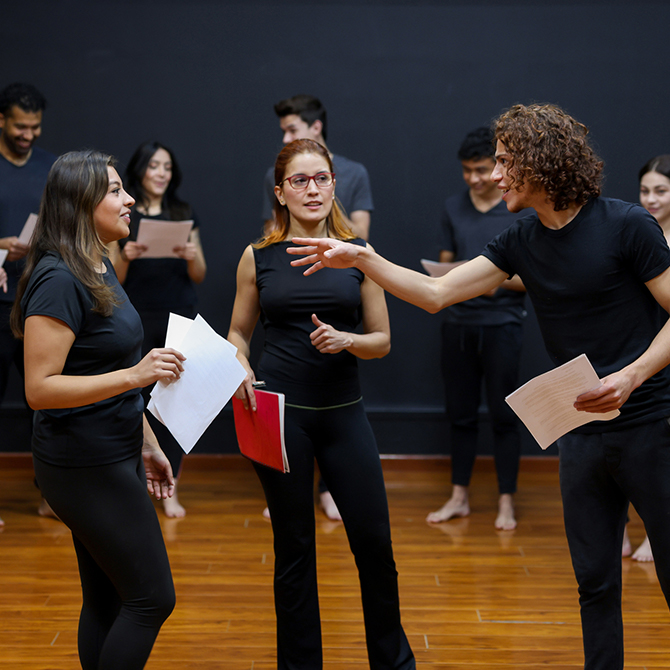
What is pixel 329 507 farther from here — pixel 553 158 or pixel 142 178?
pixel 553 158

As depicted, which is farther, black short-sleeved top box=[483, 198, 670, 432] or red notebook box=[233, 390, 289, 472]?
red notebook box=[233, 390, 289, 472]

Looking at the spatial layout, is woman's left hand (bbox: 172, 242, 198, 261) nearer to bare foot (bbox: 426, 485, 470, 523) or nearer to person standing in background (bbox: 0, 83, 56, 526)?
person standing in background (bbox: 0, 83, 56, 526)

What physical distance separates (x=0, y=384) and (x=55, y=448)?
2175 mm

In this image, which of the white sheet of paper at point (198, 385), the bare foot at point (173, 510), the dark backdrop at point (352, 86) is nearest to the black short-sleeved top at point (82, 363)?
the white sheet of paper at point (198, 385)

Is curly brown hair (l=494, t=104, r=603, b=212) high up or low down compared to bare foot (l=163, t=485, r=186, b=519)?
up

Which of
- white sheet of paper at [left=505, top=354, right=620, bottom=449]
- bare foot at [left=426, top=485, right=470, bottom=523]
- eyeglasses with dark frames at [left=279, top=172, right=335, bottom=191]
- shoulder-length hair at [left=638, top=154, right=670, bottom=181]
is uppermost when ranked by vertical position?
eyeglasses with dark frames at [left=279, top=172, right=335, bottom=191]

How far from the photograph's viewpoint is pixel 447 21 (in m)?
4.36

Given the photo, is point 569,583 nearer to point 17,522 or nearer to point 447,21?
point 17,522

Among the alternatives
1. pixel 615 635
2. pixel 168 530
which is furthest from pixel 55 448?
pixel 168 530

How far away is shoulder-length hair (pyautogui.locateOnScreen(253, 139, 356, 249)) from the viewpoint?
7.66 ft

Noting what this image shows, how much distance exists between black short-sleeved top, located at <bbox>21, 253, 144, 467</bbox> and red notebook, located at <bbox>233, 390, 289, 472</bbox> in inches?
16.1

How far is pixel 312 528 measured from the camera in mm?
2219

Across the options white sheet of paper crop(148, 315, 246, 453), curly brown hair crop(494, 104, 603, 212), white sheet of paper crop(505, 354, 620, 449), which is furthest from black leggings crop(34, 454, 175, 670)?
curly brown hair crop(494, 104, 603, 212)

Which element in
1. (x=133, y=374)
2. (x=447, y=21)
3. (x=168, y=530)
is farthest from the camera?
(x=447, y=21)
